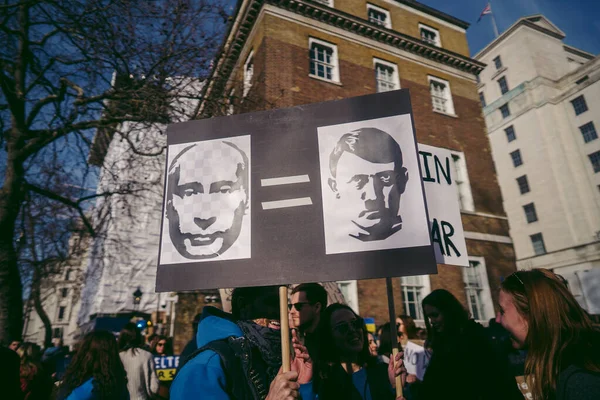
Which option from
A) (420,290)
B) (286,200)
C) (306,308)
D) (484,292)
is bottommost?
(306,308)

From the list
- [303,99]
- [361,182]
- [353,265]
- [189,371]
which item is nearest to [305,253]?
[353,265]

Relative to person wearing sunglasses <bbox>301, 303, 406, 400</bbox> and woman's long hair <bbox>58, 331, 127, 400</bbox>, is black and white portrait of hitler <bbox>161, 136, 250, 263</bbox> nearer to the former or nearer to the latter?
person wearing sunglasses <bbox>301, 303, 406, 400</bbox>

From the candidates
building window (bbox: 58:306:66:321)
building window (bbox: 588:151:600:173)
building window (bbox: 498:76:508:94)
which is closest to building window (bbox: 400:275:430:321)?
building window (bbox: 588:151:600:173)

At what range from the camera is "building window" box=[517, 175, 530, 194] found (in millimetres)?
37969

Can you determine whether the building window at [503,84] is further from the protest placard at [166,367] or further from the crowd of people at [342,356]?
the protest placard at [166,367]

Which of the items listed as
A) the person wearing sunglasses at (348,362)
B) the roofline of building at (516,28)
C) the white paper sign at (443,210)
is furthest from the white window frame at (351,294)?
the roofline of building at (516,28)

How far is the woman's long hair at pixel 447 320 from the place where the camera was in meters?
3.15

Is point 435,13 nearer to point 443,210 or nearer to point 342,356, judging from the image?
point 443,210

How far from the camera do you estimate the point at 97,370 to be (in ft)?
10.6

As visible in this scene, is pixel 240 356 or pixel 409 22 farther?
pixel 409 22

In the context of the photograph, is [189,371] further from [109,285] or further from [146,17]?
[109,285]

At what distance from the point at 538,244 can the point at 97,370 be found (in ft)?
135

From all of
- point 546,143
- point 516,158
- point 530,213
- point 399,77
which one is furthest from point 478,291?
point 516,158

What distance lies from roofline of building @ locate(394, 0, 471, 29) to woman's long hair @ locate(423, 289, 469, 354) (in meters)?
18.7
